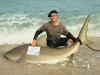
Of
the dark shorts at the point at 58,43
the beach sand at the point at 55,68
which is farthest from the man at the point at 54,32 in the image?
the beach sand at the point at 55,68

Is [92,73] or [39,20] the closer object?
[92,73]

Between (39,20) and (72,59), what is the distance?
590cm

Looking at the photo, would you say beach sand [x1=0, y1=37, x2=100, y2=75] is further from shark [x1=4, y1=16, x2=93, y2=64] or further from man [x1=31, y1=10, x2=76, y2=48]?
man [x1=31, y1=10, x2=76, y2=48]

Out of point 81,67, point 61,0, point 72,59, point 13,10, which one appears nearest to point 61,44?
point 72,59

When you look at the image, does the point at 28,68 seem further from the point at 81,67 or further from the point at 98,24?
the point at 98,24

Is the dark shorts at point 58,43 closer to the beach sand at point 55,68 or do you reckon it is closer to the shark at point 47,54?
the shark at point 47,54

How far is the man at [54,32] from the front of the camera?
14.4ft

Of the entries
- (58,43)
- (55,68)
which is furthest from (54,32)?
(55,68)

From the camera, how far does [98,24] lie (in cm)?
941

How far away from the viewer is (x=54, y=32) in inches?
181

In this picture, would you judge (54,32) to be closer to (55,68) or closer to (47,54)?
(47,54)

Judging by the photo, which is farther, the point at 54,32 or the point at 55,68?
the point at 54,32

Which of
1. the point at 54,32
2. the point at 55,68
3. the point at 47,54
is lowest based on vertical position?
the point at 55,68

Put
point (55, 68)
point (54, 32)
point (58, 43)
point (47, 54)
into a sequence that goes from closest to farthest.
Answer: point (55, 68) < point (47, 54) < point (54, 32) < point (58, 43)
